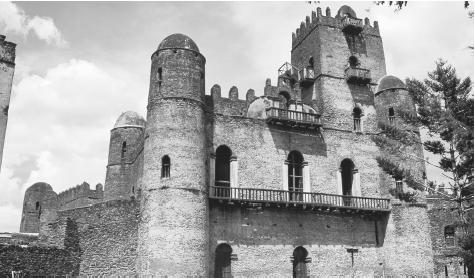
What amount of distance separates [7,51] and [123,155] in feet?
54.9

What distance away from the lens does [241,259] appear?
24719 mm

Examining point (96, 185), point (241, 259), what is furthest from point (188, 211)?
point (96, 185)

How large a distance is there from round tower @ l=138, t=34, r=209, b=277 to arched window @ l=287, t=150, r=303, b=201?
16.8ft

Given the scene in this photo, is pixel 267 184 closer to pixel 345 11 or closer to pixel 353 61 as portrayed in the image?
pixel 353 61

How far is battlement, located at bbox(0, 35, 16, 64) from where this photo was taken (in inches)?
671

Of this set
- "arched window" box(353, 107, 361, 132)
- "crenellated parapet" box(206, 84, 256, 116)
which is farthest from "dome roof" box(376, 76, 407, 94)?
"crenellated parapet" box(206, 84, 256, 116)

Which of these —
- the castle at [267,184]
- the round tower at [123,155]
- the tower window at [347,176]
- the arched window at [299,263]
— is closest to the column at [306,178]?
the castle at [267,184]

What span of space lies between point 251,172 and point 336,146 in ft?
17.8

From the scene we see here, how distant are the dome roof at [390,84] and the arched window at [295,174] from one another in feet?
21.9

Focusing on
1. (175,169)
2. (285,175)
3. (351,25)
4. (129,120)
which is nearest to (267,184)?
(285,175)

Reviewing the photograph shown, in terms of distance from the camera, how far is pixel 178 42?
2617 centimetres

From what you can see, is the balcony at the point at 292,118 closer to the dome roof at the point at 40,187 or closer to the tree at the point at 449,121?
the tree at the point at 449,121

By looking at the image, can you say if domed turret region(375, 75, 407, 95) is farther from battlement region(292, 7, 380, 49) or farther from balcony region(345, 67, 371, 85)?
battlement region(292, 7, 380, 49)

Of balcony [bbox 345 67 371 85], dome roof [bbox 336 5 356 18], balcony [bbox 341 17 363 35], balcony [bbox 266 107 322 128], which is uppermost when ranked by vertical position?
dome roof [bbox 336 5 356 18]
